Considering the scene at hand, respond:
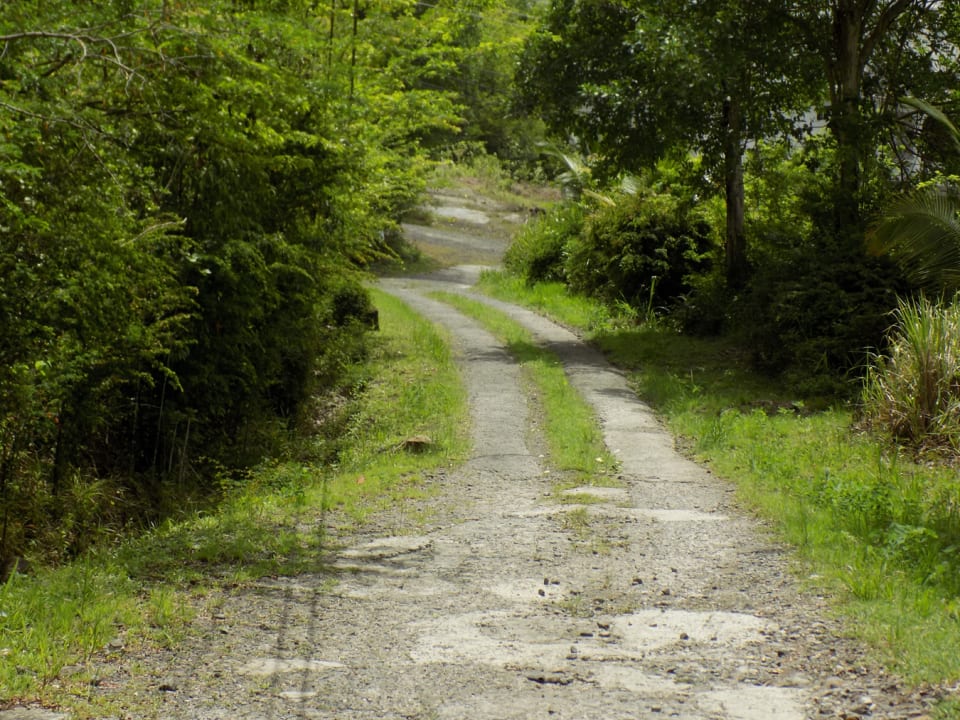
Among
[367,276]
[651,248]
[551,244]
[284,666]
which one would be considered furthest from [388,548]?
[551,244]

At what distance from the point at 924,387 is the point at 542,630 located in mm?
6114

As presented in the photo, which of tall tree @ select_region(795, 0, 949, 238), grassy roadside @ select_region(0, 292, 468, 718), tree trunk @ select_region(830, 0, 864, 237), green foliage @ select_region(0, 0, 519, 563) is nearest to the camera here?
grassy roadside @ select_region(0, 292, 468, 718)

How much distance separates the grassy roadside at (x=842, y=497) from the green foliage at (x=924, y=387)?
0.33 metres

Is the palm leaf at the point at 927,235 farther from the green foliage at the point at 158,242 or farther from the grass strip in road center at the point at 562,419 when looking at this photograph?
the green foliage at the point at 158,242

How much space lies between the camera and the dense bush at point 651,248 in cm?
2211

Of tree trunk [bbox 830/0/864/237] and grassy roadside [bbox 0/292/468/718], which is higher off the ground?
tree trunk [bbox 830/0/864/237]

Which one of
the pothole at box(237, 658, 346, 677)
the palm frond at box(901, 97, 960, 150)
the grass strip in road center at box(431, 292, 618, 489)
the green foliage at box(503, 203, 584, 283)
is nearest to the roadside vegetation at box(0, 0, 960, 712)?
the palm frond at box(901, 97, 960, 150)

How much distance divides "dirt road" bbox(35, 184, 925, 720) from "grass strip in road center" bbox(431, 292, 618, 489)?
83cm

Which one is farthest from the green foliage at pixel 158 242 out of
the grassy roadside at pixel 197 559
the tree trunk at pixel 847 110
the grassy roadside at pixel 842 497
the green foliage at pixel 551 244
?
the green foliage at pixel 551 244

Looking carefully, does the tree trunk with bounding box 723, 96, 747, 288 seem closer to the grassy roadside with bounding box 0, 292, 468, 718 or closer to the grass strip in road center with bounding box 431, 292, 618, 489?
the grass strip in road center with bounding box 431, 292, 618, 489

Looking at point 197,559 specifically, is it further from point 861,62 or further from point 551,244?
point 551,244

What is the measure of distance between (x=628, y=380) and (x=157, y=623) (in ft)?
36.6

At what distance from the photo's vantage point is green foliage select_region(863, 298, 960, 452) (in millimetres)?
10305

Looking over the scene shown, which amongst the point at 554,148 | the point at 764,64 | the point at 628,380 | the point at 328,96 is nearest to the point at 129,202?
the point at 328,96
